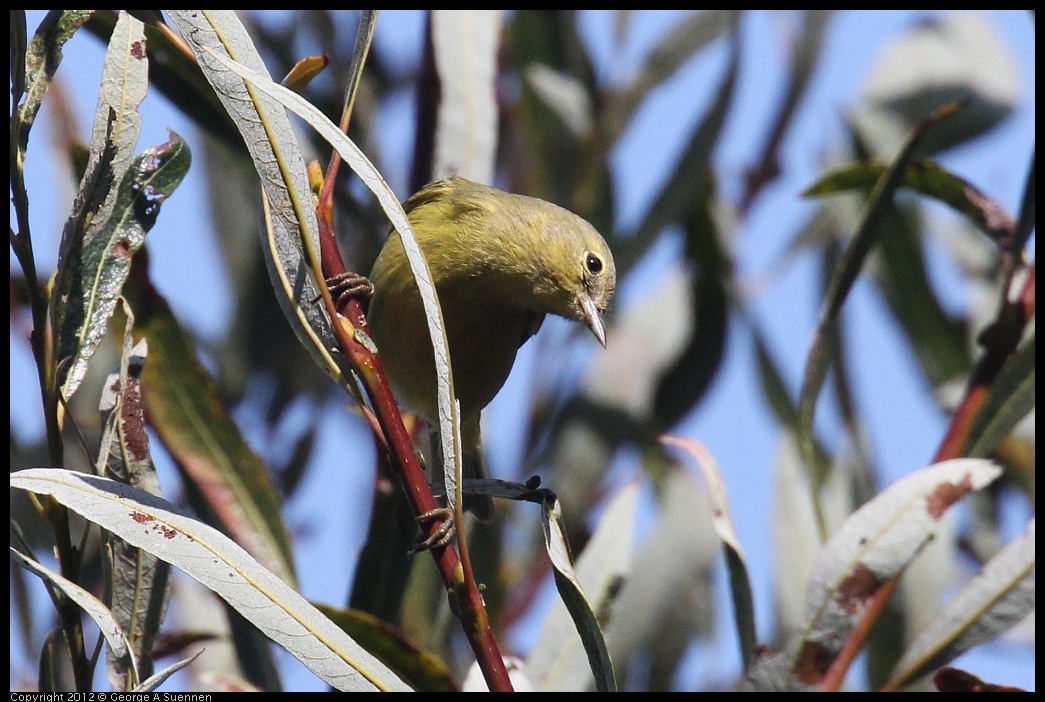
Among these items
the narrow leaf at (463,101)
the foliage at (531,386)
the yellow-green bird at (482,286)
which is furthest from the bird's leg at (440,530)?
the narrow leaf at (463,101)

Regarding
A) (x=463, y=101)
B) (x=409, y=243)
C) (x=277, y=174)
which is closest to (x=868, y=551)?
(x=409, y=243)

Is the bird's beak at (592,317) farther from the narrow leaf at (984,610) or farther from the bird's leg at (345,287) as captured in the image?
the narrow leaf at (984,610)

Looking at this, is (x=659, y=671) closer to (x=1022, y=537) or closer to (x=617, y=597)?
(x=617, y=597)

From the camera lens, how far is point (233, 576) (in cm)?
190

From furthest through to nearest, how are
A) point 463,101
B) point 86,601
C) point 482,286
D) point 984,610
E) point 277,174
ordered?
1. point 482,286
2. point 463,101
3. point 984,610
4. point 277,174
5. point 86,601

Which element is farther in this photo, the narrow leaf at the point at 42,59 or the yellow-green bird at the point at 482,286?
the yellow-green bird at the point at 482,286

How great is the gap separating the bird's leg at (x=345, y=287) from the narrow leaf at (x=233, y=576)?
1.60ft

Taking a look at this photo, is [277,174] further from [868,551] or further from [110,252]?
[868,551]

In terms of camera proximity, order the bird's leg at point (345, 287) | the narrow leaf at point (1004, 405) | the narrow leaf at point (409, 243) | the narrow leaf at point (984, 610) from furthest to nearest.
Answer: the narrow leaf at point (1004, 405) → the narrow leaf at point (984, 610) → the bird's leg at point (345, 287) → the narrow leaf at point (409, 243)

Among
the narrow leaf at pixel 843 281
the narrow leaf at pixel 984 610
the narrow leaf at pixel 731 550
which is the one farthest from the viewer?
the narrow leaf at pixel 843 281

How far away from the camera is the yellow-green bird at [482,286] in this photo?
3.33m

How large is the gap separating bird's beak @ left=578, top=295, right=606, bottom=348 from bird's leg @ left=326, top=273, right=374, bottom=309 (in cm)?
76

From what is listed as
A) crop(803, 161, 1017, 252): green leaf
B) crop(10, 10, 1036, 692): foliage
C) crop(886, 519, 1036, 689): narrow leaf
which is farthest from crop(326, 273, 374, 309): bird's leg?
crop(886, 519, 1036, 689): narrow leaf

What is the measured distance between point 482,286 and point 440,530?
1.60 m
